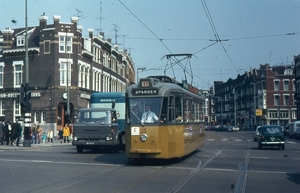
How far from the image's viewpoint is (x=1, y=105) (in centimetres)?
6241

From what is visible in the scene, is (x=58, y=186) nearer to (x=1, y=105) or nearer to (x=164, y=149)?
(x=164, y=149)

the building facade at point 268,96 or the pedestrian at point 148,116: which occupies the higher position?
the building facade at point 268,96

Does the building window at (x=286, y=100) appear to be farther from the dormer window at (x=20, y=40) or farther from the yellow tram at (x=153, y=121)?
the yellow tram at (x=153, y=121)

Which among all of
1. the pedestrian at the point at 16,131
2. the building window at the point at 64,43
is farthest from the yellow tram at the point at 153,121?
the building window at the point at 64,43

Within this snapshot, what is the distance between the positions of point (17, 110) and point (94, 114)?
37223 millimetres

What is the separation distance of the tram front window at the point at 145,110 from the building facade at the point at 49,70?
114 ft

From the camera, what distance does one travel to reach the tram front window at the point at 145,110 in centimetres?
1912

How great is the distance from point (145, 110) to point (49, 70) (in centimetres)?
4042

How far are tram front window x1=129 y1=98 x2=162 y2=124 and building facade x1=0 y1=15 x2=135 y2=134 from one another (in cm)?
3487

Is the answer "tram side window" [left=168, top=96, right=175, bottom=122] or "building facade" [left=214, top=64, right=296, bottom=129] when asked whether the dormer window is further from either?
Result: "building facade" [left=214, top=64, right=296, bottom=129]

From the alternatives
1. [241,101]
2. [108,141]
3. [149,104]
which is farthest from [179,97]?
[241,101]

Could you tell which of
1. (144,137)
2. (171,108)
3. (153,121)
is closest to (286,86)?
(171,108)

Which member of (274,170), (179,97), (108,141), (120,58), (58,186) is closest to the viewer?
(58,186)

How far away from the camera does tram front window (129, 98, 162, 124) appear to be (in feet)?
62.7
